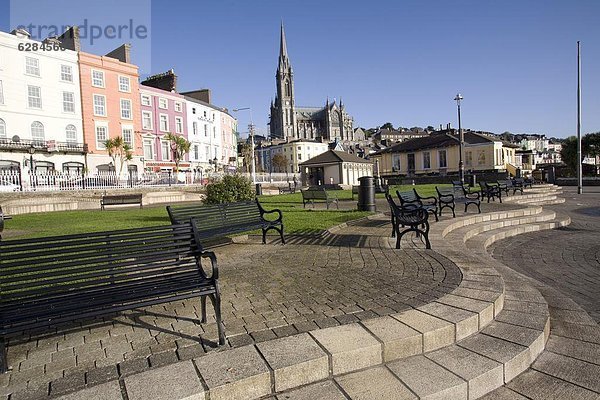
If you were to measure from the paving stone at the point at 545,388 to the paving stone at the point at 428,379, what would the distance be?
19.6 inches

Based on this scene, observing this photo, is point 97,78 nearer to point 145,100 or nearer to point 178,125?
point 145,100

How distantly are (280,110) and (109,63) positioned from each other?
100m

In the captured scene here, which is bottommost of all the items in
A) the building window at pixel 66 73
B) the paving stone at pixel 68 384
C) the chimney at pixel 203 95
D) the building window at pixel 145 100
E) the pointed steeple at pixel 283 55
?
the paving stone at pixel 68 384

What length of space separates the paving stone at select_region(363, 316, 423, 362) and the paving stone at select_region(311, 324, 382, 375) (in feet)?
0.25

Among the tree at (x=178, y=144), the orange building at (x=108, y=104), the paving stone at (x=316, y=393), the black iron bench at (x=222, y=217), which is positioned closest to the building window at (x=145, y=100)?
the orange building at (x=108, y=104)

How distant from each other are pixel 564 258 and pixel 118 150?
41.7 m

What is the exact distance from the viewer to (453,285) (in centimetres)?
426

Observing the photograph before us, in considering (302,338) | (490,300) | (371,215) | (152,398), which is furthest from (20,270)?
(371,215)

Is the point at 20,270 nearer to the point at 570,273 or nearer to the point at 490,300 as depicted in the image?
the point at 490,300

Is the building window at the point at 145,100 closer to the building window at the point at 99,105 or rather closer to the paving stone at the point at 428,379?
the building window at the point at 99,105

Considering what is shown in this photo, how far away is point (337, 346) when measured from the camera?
284 cm

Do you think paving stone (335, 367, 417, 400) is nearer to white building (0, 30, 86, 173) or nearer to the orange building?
white building (0, 30, 86, 173)

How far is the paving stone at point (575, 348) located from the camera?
2995 mm

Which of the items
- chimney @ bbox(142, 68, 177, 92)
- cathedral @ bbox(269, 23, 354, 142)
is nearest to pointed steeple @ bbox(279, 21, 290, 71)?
cathedral @ bbox(269, 23, 354, 142)
